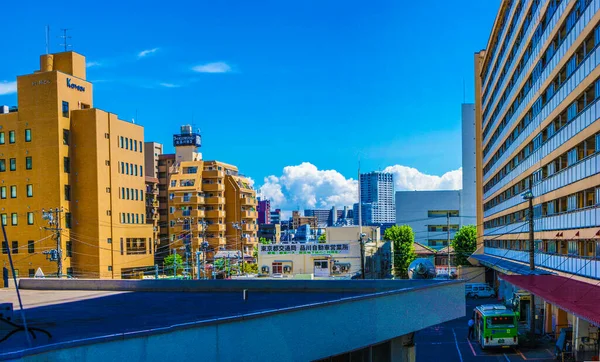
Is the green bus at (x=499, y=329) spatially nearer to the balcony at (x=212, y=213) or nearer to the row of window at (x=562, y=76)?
the row of window at (x=562, y=76)

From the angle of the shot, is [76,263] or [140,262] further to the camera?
[140,262]

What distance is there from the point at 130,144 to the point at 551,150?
1798 inches

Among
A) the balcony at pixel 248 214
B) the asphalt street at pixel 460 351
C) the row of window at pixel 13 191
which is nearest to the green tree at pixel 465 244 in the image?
the balcony at pixel 248 214

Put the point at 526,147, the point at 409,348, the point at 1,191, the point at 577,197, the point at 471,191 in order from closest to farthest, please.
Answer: the point at 409,348 < the point at 577,197 < the point at 526,147 < the point at 1,191 < the point at 471,191

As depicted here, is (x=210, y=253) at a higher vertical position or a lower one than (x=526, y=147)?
lower

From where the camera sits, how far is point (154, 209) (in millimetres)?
112562

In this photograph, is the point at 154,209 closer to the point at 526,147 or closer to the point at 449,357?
the point at 526,147

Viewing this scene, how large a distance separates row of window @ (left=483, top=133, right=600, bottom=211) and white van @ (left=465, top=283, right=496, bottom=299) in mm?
13590

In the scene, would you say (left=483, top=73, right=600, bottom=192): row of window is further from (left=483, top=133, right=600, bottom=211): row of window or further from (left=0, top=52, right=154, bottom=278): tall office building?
(left=0, top=52, right=154, bottom=278): tall office building

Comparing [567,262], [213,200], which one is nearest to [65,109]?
[213,200]

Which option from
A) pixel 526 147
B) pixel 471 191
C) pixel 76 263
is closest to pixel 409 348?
pixel 526 147

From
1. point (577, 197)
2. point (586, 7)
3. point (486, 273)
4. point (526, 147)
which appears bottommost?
point (486, 273)

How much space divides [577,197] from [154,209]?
8646 cm

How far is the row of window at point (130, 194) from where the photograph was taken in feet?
230
